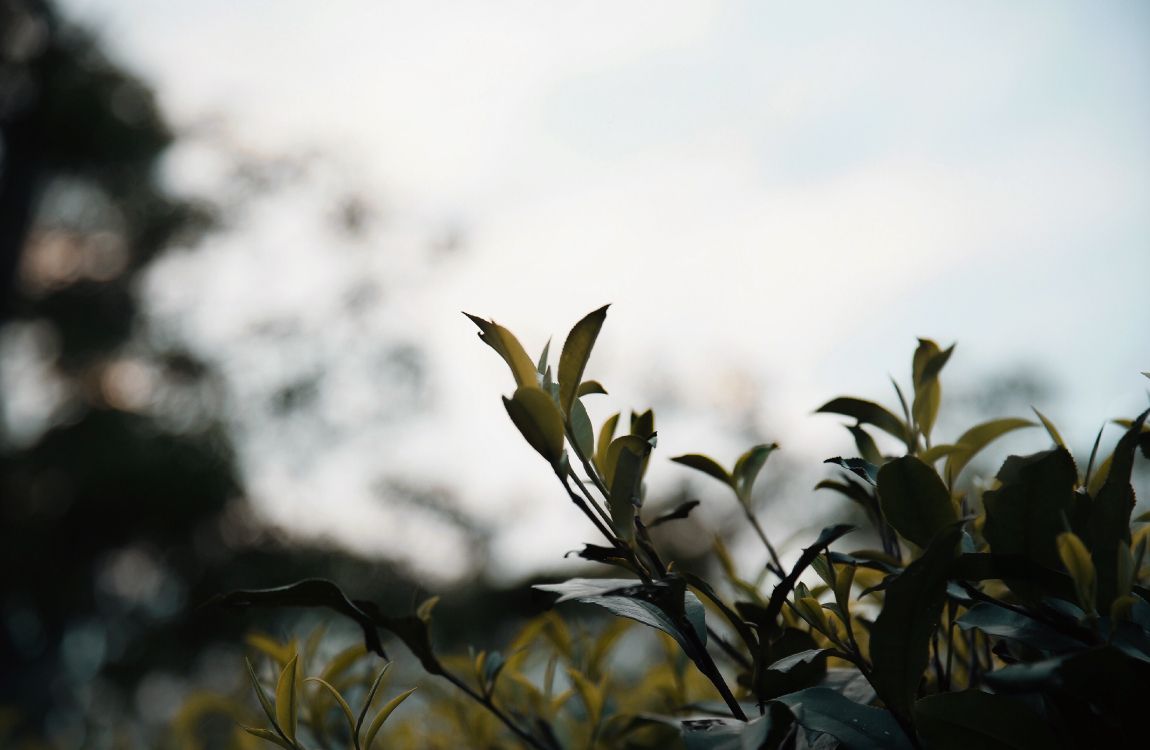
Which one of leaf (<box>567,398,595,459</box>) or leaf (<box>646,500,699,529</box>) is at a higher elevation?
leaf (<box>567,398,595,459</box>)

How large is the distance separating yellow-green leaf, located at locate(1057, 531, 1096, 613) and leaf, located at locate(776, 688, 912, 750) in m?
0.06

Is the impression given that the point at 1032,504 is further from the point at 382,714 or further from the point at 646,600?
the point at 382,714

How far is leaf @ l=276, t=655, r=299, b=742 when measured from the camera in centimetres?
31

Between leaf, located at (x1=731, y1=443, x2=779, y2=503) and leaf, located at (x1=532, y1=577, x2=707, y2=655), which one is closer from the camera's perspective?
leaf, located at (x1=532, y1=577, x2=707, y2=655)

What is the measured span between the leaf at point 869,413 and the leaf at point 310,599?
204 mm

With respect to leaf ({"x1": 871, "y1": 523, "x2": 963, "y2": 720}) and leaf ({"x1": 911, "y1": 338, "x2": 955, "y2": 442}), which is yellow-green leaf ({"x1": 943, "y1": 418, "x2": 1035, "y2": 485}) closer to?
leaf ({"x1": 911, "y1": 338, "x2": 955, "y2": 442})

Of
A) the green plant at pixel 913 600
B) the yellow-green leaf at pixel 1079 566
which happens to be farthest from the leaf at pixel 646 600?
Result: the yellow-green leaf at pixel 1079 566

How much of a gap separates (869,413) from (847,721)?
0.16 m

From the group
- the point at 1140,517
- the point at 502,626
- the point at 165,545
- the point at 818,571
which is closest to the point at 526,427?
the point at 818,571

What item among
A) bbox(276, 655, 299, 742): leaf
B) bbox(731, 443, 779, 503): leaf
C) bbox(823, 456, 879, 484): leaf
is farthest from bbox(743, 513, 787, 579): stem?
bbox(276, 655, 299, 742): leaf

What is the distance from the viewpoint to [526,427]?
263 millimetres

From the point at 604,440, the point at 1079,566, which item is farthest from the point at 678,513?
the point at 1079,566

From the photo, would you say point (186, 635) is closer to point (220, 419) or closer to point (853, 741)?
point (220, 419)

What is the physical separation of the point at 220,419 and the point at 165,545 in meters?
1.27
